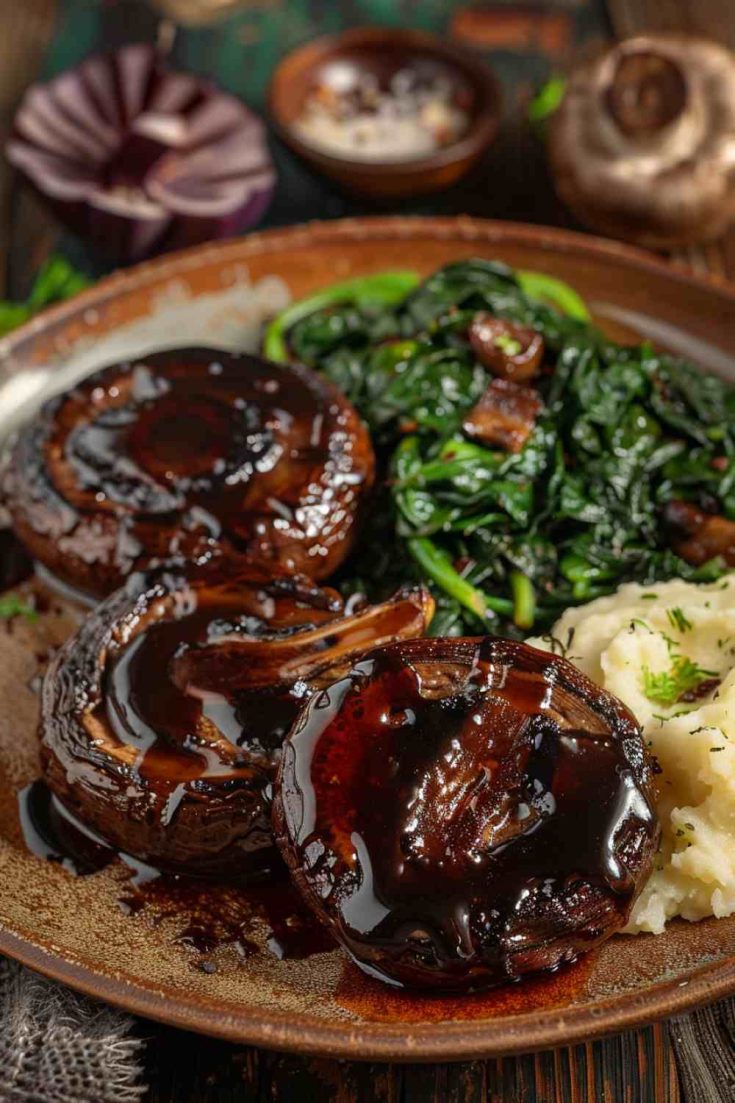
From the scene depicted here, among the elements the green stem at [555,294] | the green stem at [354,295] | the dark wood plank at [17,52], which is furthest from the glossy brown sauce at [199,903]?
the dark wood plank at [17,52]

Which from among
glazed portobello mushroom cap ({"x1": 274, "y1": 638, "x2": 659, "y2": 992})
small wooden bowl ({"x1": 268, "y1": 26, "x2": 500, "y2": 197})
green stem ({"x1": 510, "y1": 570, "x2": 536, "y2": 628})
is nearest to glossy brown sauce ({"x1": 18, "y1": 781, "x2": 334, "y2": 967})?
glazed portobello mushroom cap ({"x1": 274, "y1": 638, "x2": 659, "y2": 992})

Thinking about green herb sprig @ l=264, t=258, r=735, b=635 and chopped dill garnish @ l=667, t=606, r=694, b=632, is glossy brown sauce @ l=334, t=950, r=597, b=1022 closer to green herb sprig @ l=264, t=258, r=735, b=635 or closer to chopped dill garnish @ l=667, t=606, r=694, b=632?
chopped dill garnish @ l=667, t=606, r=694, b=632

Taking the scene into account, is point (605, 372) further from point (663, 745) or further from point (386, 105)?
point (386, 105)

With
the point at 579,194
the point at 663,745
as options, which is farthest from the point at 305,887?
the point at 579,194

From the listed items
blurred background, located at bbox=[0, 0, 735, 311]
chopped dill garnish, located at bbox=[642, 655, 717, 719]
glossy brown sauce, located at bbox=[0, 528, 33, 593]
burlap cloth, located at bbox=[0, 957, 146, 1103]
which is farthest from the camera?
blurred background, located at bbox=[0, 0, 735, 311]

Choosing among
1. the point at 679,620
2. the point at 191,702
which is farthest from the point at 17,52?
the point at 679,620
